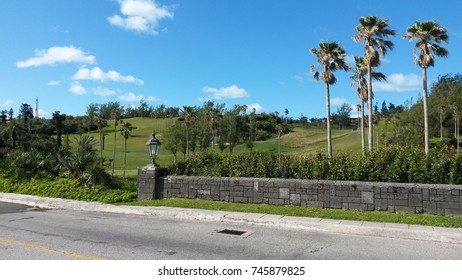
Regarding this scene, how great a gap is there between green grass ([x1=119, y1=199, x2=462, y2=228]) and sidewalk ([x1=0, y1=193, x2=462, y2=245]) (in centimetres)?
37

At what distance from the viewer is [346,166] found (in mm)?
11594

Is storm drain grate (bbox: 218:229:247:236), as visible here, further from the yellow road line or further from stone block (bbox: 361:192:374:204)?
stone block (bbox: 361:192:374:204)

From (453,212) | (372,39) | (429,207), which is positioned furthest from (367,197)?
(372,39)

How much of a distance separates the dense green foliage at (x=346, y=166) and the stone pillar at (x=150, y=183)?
27.6 inches

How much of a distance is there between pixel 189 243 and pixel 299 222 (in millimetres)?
2811

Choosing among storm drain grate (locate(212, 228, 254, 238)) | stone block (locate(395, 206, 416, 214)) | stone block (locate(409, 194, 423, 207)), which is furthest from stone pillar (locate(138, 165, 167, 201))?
stone block (locate(409, 194, 423, 207))

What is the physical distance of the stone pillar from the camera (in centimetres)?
1391

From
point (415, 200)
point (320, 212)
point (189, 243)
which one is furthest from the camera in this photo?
point (320, 212)

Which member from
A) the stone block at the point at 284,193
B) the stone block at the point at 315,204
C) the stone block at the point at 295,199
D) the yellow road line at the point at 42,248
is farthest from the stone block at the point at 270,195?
the yellow road line at the point at 42,248

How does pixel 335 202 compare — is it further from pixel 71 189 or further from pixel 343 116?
pixel 343 116

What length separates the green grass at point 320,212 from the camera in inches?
355

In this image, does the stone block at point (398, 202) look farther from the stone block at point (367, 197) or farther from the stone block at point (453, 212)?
the stone block at point (453, 212)

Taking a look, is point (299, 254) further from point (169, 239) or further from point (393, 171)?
point (393, 171)

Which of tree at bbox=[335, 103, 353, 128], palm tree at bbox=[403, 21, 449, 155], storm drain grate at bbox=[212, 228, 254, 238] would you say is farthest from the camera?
tree at bbox=[335, 103, 353, 128]
